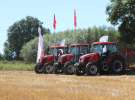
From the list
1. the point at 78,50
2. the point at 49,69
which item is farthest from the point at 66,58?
→ the point at 49,69

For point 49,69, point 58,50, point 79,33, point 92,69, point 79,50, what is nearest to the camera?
point 92,69

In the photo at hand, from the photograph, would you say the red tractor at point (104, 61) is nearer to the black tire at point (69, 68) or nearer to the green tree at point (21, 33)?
the black tire at point (69, 68)

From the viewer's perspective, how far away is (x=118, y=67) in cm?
3259

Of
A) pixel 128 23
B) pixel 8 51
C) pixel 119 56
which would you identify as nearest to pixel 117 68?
pixel 119 56

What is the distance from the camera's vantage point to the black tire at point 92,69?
3193 centimetres

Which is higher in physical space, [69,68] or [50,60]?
[50,60]

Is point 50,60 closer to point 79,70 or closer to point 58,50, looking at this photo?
point 58,50

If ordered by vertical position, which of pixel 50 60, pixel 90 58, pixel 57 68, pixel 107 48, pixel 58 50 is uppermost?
pixel 58 50

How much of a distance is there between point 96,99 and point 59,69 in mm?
20280

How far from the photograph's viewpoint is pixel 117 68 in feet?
107

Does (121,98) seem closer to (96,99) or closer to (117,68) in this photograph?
(96,99)

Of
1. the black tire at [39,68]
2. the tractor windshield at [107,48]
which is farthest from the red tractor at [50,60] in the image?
the tractor windshield at [107,48]

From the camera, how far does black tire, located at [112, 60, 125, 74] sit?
1278 inches

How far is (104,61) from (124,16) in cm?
683
